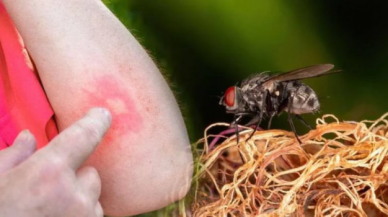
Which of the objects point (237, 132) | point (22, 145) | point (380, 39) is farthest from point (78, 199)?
point (380, 39)

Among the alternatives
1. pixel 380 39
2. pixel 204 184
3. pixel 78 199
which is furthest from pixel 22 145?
pixel 380 39

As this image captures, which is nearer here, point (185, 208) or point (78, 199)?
point (78, 199)

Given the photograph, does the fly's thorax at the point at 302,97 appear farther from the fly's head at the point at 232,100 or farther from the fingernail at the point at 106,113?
the fingernail at the point at 106,113

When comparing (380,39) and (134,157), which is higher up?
(380,39)

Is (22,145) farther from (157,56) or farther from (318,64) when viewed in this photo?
(318,64)

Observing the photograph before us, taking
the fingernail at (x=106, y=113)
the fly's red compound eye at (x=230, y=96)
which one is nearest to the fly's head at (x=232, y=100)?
the fly's red compound eye at (x=230, y=96)

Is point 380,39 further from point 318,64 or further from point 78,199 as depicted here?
point 78,199

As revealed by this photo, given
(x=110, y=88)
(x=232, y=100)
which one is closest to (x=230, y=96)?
(x=232, y=100)
